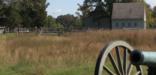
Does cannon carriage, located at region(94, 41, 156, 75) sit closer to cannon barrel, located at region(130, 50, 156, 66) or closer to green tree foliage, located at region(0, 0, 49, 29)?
cannon barrel, located at region(130, 50, 156, 66)

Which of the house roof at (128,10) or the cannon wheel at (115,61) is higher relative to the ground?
the house roof at (128,10)

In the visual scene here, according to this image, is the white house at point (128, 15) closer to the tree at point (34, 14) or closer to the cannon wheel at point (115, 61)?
the tree at point (34, 14)

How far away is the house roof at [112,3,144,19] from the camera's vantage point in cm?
10312

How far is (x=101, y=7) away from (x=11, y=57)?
85.0m

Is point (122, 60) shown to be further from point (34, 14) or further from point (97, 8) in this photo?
point (97, 8)

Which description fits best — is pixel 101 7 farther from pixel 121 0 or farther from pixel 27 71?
pixel 27 71

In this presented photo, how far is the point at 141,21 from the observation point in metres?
104

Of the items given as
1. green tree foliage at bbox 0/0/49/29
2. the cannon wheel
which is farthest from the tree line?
the cannon wheel

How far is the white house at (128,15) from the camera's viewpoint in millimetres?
103125

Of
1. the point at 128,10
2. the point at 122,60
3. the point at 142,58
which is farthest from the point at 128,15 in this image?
the point at 142,58

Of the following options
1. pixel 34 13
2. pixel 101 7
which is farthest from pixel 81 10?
pixel 34 13

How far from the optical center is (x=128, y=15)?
10494 centimetres

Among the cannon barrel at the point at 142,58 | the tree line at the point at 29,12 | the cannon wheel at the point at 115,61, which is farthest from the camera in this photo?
the tree line at the point at 29,12

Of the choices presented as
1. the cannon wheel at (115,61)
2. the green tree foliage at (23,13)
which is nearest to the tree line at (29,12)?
the green tree foliage at (23,13)
